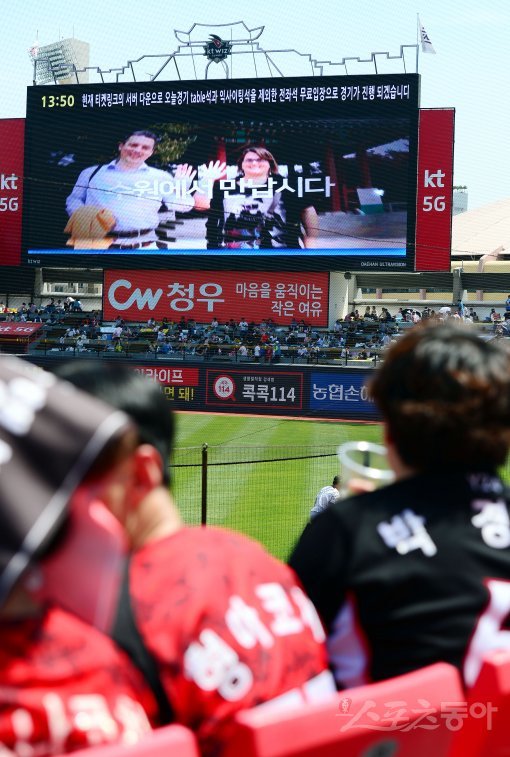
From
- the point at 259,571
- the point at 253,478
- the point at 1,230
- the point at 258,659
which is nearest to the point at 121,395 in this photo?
the point at 259,571

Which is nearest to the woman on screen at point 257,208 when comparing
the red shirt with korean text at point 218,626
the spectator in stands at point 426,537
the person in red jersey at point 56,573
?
the spectator in stands at point 426,537

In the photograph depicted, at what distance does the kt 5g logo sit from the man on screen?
856 cm

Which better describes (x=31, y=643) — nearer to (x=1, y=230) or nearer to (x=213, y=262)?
(x=213, y=262)

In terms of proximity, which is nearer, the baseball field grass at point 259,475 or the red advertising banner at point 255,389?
the baseball field grass at point 259,475

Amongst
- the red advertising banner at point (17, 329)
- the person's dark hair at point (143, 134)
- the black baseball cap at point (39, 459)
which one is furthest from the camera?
the red advertising banner at point (17, 329)

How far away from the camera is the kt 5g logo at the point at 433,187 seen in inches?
1292

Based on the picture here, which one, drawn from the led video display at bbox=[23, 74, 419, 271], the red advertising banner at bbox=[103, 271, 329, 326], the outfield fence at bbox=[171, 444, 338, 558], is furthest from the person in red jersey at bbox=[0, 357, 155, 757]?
the red advertising banner at bbox=[103, 271, 329, 326]

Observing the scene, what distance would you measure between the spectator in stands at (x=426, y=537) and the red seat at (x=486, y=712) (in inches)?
6.7

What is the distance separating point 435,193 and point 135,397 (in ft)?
107

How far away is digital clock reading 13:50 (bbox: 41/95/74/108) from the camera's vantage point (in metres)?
34.7

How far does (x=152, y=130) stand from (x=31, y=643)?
1337 inches

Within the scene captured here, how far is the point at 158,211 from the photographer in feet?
110

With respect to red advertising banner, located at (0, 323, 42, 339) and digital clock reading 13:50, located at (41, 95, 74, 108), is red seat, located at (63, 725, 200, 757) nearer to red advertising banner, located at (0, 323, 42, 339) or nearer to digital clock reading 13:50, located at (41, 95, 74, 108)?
red advertising banner, located at (0, 323, 42, 339)

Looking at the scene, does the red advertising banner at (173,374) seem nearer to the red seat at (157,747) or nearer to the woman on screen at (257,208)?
the woman on screen at (257,208)
